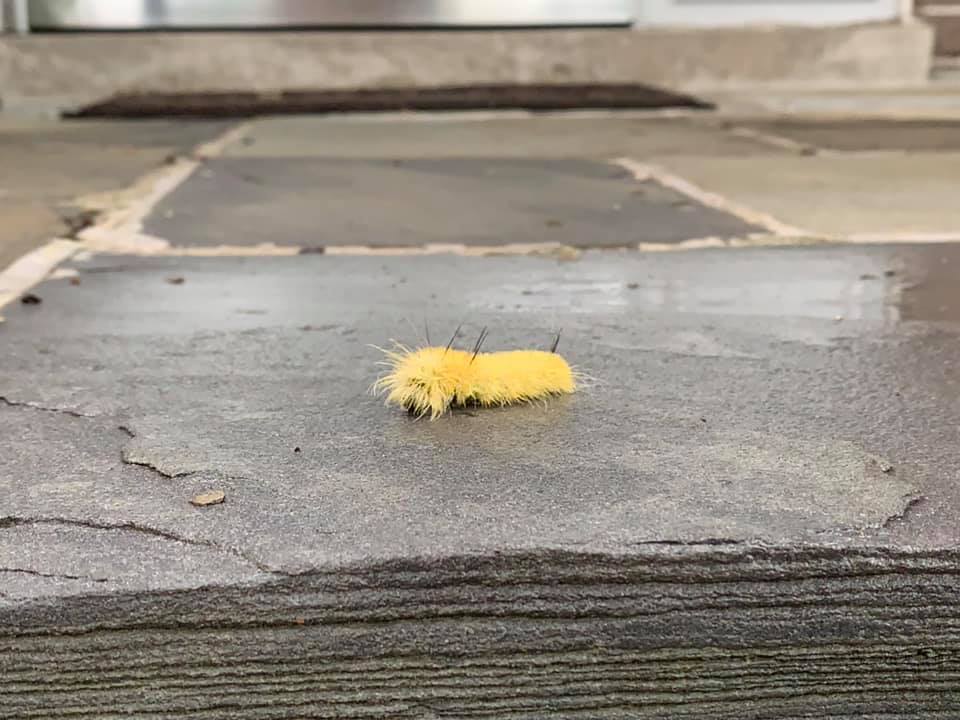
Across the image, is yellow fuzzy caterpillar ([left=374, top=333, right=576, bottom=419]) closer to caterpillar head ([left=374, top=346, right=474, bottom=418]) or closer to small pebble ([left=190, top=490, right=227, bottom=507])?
caterpillar head ([left=374, top=346, right=474, bottom=418])

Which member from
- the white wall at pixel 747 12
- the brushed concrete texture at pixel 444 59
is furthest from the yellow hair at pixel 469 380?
the white wall at pixel 747 12

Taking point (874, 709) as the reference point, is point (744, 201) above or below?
above

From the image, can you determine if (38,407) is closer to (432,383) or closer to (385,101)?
(432,383)

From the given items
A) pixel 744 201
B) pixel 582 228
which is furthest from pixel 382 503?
pixel 744 201

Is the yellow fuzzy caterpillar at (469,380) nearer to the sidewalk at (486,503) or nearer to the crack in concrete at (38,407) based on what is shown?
the sidewalk at (486,503)

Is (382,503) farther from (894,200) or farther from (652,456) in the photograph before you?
(894,200)

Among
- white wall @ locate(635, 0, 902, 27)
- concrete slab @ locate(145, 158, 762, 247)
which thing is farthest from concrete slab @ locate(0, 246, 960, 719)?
white wall @ locate(635, 0, 902, 27)

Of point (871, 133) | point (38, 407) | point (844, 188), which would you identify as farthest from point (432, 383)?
point (871, 133)
